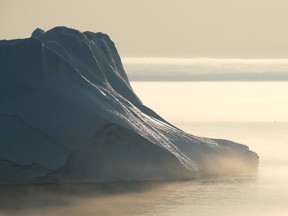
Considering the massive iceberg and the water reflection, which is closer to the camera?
the water reflection

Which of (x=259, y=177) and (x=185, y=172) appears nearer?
(x=185, y=172)

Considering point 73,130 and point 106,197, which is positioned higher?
point 73,130

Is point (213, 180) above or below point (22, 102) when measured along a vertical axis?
below

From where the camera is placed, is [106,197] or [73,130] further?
[73,130]

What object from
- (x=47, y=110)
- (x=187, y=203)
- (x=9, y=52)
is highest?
(x=9, y=52)

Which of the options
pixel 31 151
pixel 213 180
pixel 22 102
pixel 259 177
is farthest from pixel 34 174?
pixel 259 177

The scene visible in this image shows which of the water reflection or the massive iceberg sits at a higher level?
the massive iceberg

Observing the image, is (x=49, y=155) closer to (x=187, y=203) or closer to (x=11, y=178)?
(x=11, y=178)

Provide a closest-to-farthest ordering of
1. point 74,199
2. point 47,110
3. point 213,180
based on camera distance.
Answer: point 74,199
point 47,110
point 213,180
